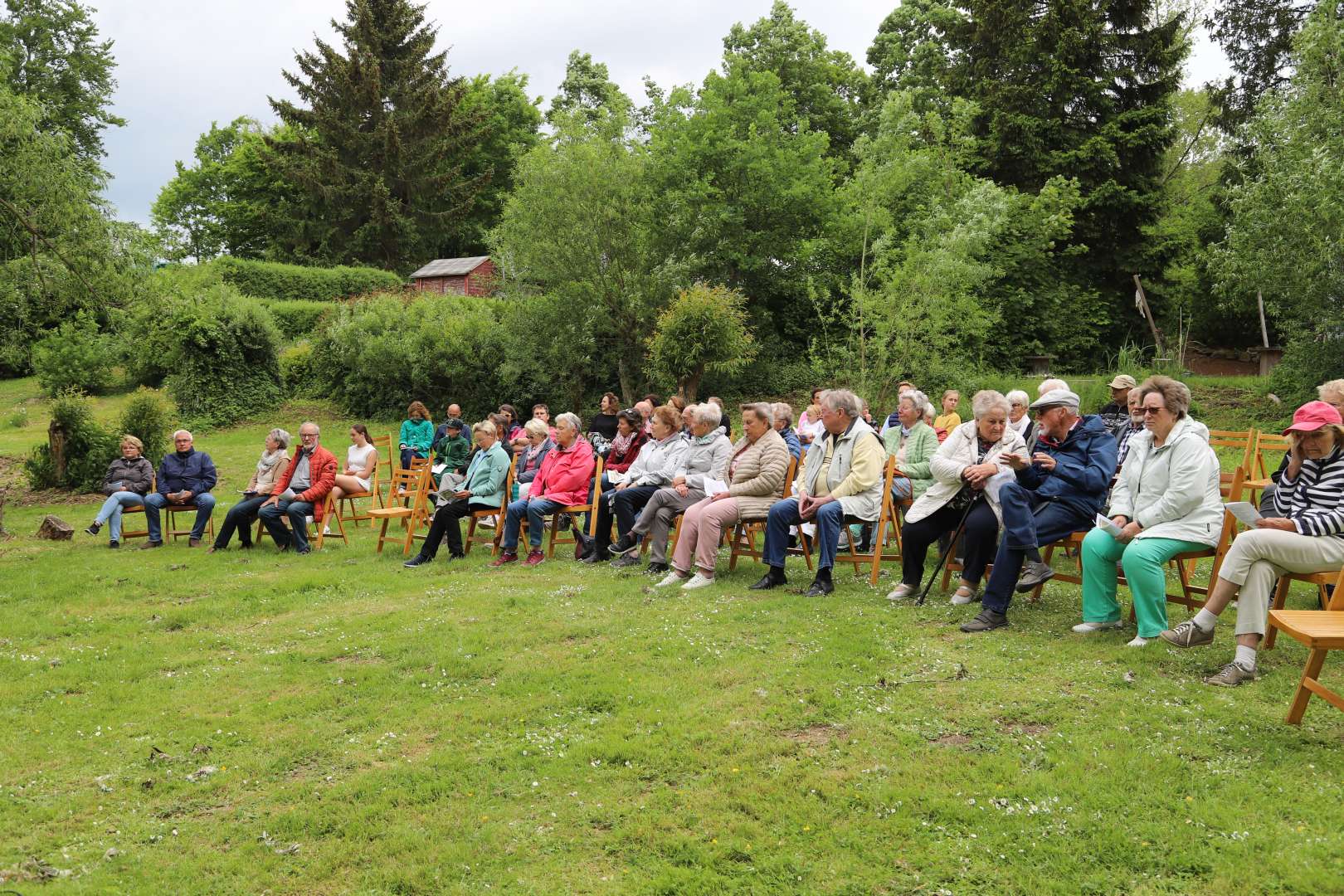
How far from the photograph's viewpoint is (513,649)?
615 cm

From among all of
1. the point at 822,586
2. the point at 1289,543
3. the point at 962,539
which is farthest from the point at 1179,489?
the point at 822,586

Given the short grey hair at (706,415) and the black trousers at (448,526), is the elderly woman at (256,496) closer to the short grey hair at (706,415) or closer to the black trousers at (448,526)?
the black trousers at (448,526)

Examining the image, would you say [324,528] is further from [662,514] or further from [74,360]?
[74,360]

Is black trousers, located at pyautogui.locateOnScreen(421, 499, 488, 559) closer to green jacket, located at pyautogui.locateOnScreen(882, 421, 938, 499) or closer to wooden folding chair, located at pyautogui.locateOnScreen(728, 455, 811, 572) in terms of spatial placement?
wooden folding chair, located at pyautogui.locateOnScreen(728, 455, 811, 572)

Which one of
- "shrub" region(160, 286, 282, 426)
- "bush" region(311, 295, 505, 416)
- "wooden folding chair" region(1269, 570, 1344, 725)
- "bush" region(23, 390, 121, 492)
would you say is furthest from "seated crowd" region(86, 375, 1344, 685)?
"shrub" region(160, 286, 282, 426)

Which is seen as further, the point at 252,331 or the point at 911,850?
the point at 252,331

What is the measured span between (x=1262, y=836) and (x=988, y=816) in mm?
914

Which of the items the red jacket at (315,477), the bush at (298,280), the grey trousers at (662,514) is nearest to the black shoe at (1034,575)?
the grey trousers at (662,514)

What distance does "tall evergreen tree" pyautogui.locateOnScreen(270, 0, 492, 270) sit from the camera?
39344mm

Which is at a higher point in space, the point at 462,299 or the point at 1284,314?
the point at 462,299

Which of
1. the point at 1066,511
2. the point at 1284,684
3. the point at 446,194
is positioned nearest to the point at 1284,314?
the point at 1066,511

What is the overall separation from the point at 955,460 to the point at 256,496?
27.3 feet

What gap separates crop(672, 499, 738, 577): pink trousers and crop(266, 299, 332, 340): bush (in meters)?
24.3

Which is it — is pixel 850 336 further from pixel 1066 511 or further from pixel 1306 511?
pixel 1306 511
